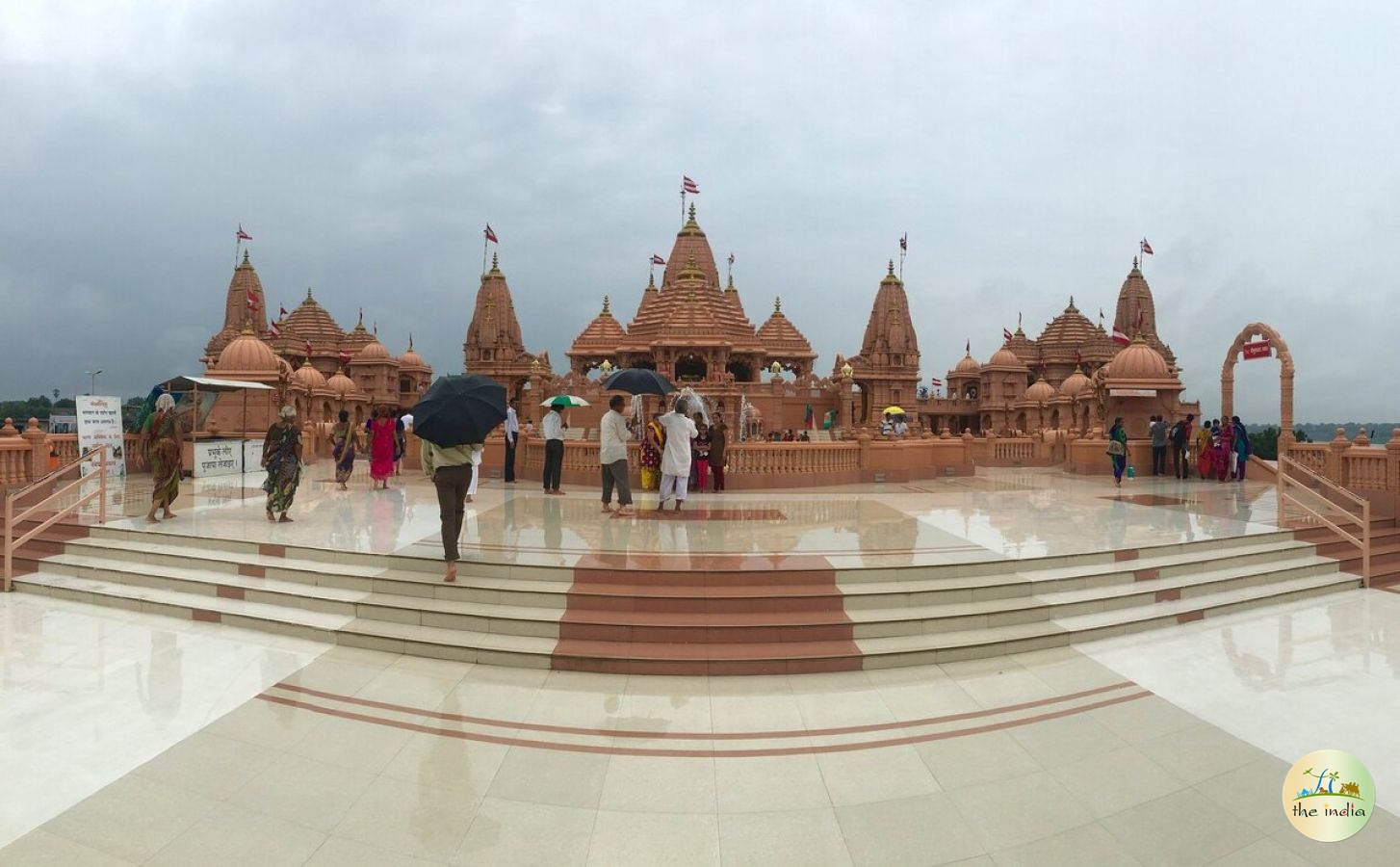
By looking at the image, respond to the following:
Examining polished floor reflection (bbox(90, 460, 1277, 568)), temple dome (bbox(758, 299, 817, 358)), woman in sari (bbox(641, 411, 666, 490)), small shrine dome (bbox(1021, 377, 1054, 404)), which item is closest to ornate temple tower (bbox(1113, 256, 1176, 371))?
small shrine dome (bbox(1021, 377, 1054, 404))

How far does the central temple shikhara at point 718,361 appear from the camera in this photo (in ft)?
105

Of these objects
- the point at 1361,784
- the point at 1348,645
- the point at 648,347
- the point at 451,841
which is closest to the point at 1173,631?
the point at 1348,645

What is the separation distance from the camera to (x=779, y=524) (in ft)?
30.7

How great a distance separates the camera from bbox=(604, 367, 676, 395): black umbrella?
11.5 metres

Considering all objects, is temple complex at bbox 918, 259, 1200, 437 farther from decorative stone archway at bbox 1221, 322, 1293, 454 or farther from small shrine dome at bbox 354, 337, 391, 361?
small shrine dome at bbox 354, 337, 391, 361

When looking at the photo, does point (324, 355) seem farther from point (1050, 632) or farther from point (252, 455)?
point (1050, 632)

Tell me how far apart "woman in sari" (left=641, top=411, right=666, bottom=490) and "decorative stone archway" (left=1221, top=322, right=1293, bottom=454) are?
13.4m

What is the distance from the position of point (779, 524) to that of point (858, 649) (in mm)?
3938

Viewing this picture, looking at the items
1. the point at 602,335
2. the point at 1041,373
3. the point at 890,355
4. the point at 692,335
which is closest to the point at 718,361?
the point at 692,335

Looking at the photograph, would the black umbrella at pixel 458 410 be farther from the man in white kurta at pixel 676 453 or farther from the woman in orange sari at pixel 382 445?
the woman in orange sari at pixel 382 445

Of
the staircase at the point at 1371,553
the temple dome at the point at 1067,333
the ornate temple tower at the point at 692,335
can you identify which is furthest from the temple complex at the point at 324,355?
the temple dome at the point at 1067,333

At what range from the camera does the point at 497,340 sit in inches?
1879

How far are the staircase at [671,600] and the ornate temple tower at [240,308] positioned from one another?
1619 inches

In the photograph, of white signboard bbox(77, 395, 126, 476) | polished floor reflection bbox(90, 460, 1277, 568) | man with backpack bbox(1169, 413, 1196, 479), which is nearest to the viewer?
polished floor reflection bbox(90, 460, 1277, 568)
